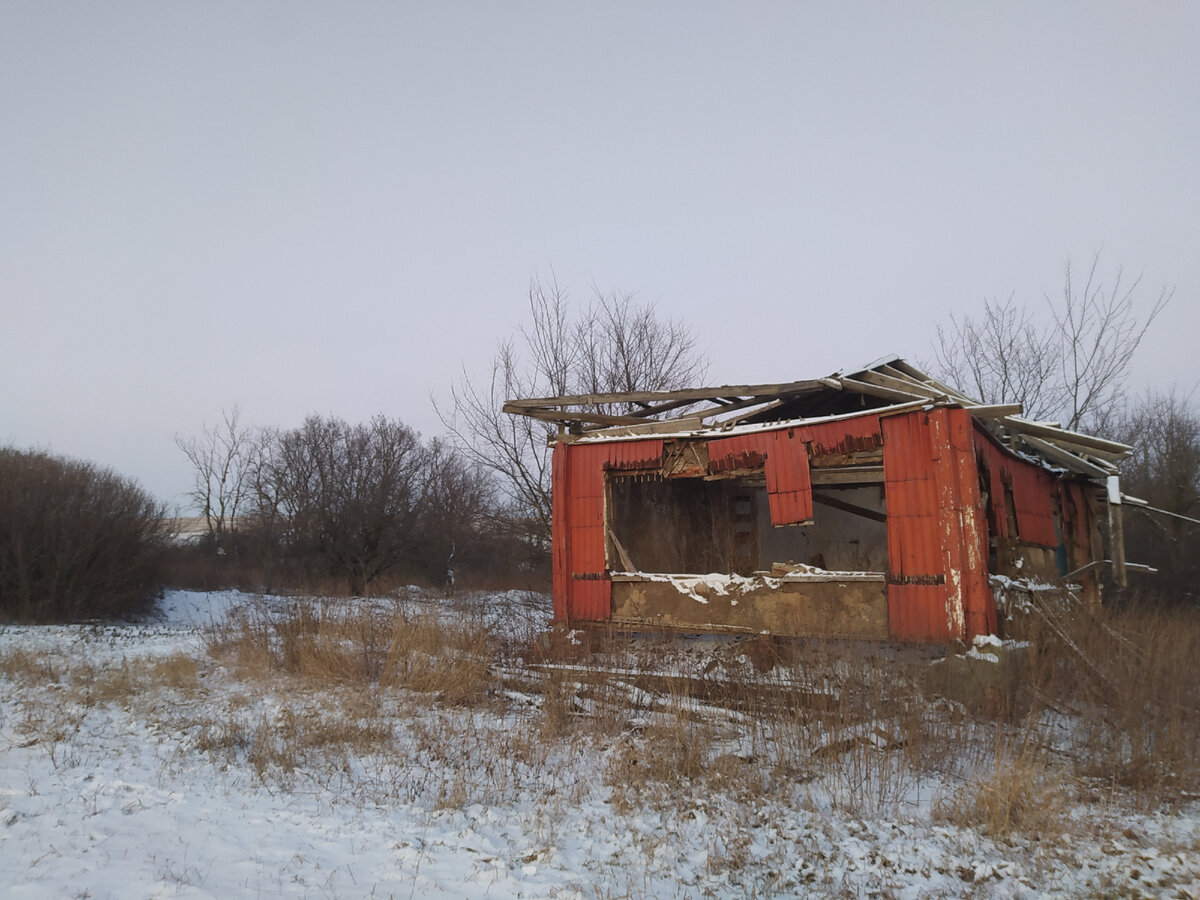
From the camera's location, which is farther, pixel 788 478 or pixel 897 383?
pixel 897 383

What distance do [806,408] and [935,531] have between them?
4.10 meters

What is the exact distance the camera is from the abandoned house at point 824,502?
8.09 m

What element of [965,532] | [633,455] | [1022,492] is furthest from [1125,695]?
[633,455]

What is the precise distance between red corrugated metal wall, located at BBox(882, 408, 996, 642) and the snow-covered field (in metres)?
2.48

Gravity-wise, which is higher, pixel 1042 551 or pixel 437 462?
pixel 437 462

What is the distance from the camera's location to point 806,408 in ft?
39.0

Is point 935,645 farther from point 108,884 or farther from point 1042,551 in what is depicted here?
point 108,884

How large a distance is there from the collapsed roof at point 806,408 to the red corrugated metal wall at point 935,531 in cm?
39

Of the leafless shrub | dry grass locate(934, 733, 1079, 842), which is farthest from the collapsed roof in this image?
the leafless shrub

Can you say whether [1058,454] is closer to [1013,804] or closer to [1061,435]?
[1061,435]

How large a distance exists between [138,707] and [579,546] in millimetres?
5336

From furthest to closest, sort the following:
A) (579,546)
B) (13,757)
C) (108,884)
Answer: (579,546) → (13,757) → (108,884)

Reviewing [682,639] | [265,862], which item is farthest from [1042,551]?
[265,862]

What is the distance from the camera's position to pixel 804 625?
8836mm
